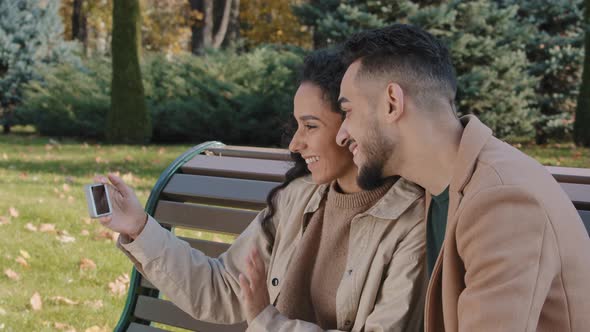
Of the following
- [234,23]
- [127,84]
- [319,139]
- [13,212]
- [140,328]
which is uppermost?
[319,139]

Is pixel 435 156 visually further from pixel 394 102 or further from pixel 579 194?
pixel 579 194

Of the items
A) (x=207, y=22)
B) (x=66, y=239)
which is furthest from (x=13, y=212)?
(x=207, y=22)

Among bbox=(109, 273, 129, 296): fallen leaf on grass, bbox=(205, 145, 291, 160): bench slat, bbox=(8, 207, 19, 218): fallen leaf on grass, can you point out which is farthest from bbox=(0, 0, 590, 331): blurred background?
bbox=(205, 145, 291, 160): bench slat

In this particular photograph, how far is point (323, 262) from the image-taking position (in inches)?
90.1

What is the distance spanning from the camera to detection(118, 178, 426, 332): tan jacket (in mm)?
2068

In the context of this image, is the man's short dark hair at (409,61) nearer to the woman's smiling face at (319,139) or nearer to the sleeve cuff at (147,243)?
the woman's smiling face at (319,139)

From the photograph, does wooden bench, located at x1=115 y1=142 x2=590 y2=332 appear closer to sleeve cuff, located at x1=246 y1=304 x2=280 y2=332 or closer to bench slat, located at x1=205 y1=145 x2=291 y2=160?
bench slat, located at x1=205 y1=145 x2=291 y2=160

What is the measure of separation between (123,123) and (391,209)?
11.4 m

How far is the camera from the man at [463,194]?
1555 millimetres

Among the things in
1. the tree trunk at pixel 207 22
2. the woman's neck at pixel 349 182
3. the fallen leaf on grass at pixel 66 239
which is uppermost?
the woman's neck at pixel 349 182

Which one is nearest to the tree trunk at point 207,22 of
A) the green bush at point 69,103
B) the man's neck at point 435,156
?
the green bush at point 69,103

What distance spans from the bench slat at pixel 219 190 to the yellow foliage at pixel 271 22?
20178mm

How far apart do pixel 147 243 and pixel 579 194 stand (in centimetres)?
129

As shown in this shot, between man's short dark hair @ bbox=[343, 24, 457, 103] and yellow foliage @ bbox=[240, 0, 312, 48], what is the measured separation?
21.1 metres
